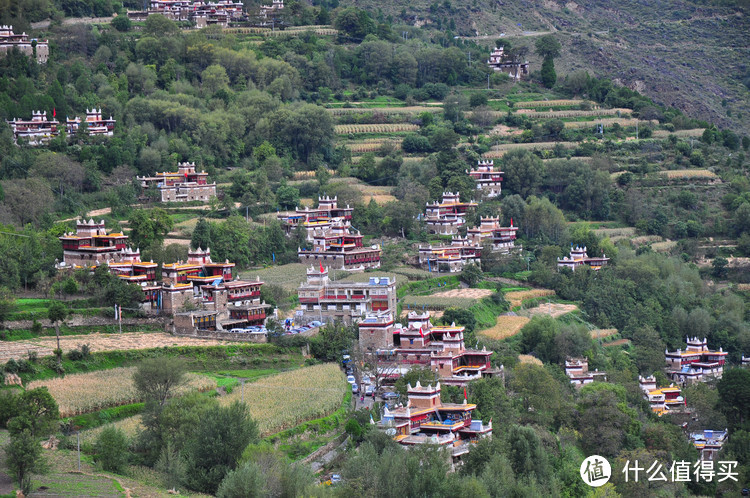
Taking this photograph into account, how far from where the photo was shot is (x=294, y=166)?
73.8 metres

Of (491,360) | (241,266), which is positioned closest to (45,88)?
(241,266)

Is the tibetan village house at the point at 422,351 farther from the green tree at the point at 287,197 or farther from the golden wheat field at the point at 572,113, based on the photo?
the golden wheat field at the point at 572,113

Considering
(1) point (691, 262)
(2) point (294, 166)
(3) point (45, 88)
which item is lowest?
(1) point (691, 262)

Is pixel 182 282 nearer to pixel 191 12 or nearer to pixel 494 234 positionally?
pixel 494 234

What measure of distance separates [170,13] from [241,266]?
137 ft

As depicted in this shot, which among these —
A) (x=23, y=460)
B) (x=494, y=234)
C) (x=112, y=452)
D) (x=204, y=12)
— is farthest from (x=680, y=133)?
(x=23, y=460)

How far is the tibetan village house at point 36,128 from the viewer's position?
64.0 meters

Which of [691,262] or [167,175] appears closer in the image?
[167,175]

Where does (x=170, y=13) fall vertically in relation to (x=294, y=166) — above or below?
above

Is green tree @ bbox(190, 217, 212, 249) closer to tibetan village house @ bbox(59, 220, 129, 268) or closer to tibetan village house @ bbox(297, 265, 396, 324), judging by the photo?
tibetan village house @ bbox(59, 220, 129, 268)

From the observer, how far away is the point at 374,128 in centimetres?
8188

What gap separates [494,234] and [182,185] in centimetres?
1700

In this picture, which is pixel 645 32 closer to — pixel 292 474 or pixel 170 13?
pixel 170 13

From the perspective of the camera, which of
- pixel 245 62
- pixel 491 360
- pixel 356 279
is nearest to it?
pixel 491 360
